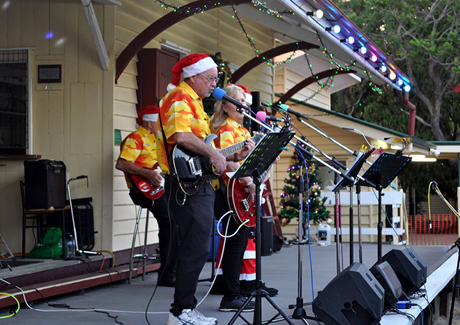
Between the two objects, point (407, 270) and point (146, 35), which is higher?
point (146, 35)

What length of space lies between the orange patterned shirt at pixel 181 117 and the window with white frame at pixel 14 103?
131 inches

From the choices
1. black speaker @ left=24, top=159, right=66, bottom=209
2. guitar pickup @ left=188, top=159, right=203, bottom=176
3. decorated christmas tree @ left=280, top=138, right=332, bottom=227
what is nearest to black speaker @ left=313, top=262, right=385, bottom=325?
guitar pickup @ left=188, top=159, right=203, bottom=176

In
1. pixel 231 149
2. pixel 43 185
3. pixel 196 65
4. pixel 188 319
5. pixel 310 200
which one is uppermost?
pixel 196 65

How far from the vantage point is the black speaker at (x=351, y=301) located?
3.80 m

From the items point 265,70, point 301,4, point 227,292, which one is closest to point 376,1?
point 265,70

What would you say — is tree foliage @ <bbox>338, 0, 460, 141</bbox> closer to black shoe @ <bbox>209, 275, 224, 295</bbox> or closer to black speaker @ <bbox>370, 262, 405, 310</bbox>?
black shoe @ <bbox>209, 275, 224, 295</bbox>

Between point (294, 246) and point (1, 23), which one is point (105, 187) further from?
point (294, 246)

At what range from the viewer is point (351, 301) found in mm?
3832

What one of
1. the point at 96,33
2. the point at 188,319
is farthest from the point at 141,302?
the point at 96,33

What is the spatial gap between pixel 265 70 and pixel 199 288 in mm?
6662

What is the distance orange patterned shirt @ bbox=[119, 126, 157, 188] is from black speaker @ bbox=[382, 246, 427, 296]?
2.50m

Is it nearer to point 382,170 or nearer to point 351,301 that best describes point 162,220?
point 382,170

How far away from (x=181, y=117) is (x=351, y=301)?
160cm

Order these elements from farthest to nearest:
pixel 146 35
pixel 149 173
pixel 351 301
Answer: pixel 146 35 < pixel 149 173 < pixel 351 301
